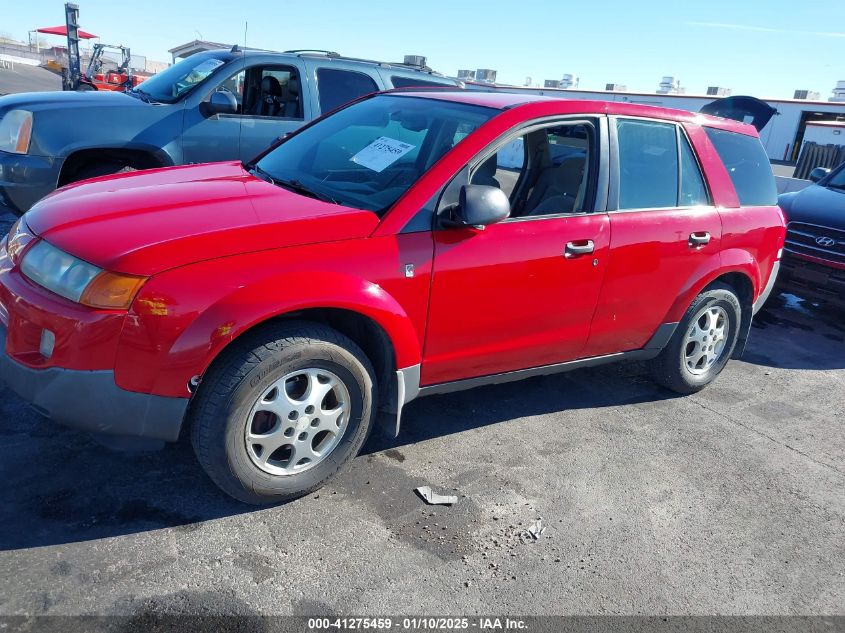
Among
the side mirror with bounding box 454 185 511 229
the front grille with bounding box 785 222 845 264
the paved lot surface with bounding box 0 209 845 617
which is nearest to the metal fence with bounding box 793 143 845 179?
the front grille with bounding box 785 222 845 264

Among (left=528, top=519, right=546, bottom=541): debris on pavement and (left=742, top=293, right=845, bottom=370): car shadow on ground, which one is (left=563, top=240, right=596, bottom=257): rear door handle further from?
(left=742, top=293, right=845, bottom=370): car shadow on ground

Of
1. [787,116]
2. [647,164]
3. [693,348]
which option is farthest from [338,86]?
[787,116]

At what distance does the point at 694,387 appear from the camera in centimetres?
455

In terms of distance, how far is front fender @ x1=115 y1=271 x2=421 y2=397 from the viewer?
2.50 metres

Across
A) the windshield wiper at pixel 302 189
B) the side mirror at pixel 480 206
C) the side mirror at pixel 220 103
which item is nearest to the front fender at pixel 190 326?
the windshield wiper at pixel 302 189

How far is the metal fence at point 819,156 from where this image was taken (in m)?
23.5

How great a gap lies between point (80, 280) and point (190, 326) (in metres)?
0.46

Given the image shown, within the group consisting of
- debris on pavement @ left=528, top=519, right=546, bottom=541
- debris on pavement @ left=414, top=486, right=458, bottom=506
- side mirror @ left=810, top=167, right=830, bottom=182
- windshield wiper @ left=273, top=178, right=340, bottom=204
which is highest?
side mirror @ left=810, top=167, right=830, bottom=182

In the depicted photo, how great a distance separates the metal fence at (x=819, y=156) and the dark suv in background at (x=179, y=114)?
21.2 metres

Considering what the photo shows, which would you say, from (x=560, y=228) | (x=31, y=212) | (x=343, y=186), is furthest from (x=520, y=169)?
(x=31, y=212)

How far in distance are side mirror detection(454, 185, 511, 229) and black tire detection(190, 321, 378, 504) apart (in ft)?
2.50

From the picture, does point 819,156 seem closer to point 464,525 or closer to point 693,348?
point 693,348

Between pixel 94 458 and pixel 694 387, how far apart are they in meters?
3.62

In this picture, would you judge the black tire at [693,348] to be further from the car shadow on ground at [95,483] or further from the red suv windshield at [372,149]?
the red suv windshield at [372,149]
